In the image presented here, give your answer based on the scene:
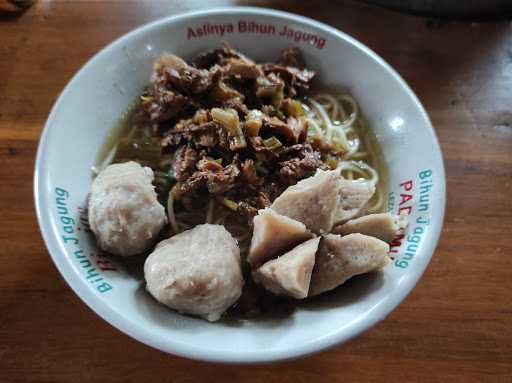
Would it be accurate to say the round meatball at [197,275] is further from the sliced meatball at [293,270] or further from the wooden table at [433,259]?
the wooden table at [433,259]

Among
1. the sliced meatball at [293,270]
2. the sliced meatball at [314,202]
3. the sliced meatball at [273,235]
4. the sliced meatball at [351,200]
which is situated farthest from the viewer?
the sliced meatball at [351,200]

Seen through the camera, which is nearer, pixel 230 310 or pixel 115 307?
pixel 115 307

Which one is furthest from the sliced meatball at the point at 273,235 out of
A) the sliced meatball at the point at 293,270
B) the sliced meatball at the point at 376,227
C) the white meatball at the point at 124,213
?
the white meatball at the point at 124,213

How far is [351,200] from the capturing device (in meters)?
2.17

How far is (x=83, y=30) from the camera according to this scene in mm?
3180

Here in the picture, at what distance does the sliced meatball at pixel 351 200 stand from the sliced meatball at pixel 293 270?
0.31 meters

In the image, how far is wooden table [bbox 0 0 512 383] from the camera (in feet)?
6.51

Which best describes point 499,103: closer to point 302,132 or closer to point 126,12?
point 302,132

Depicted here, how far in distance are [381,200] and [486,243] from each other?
60 cm

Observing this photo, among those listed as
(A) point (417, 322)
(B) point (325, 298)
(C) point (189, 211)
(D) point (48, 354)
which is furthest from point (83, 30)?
(A) point (417, 322)

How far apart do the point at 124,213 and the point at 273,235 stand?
0.66 meters

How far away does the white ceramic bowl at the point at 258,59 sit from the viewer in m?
1.72

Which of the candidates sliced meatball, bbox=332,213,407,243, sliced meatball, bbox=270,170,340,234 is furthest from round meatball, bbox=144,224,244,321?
sliced meatball, bbox=332,213,407,243

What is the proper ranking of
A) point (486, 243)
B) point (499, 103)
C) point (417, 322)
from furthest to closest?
point (499, 103)
point (486, 243)
point (417, 322)
